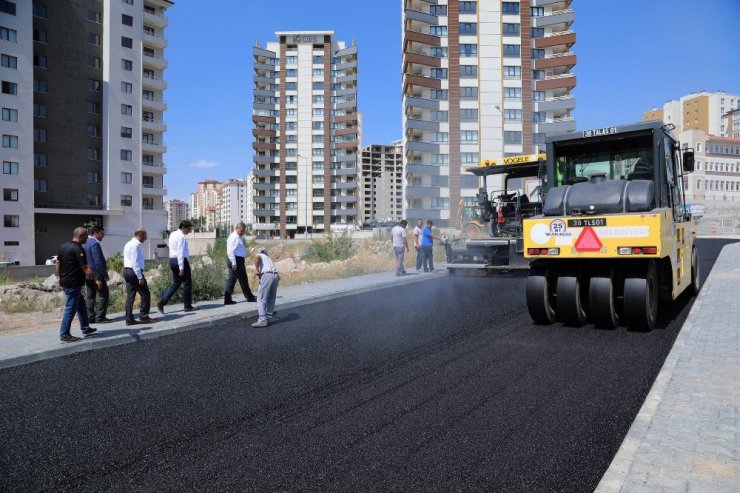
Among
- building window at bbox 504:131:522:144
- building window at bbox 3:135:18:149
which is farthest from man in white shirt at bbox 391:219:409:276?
building window at bbox 504:131:522:144

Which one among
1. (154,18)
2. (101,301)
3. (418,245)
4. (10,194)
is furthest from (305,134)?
(101,301)

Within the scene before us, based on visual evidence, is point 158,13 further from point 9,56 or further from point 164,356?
point 164,356

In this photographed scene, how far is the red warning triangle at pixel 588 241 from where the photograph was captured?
7332 mm

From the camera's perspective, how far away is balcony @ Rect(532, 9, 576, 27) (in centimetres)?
5975

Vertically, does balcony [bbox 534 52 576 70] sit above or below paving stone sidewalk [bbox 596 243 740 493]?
above

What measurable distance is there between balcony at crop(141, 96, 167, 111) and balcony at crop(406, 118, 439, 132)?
87.0 feet

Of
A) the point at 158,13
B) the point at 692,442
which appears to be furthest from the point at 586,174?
the point at 158,13

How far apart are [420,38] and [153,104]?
97.2 feet

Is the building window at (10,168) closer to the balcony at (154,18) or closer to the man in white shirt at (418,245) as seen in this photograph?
the balcony at (154,18)

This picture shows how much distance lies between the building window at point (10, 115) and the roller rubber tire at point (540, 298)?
4915 centimetres

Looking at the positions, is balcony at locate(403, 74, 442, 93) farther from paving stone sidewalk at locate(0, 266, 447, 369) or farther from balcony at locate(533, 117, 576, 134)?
paving stone sidewalk at locate(0, 266, 447, 369)

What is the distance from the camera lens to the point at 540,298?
8164 millimetres

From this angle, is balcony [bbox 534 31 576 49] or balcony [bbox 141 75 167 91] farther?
balcony [bbox 534 31 576 49]

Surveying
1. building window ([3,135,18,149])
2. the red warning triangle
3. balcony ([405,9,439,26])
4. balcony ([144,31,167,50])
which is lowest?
the red warning triangle
